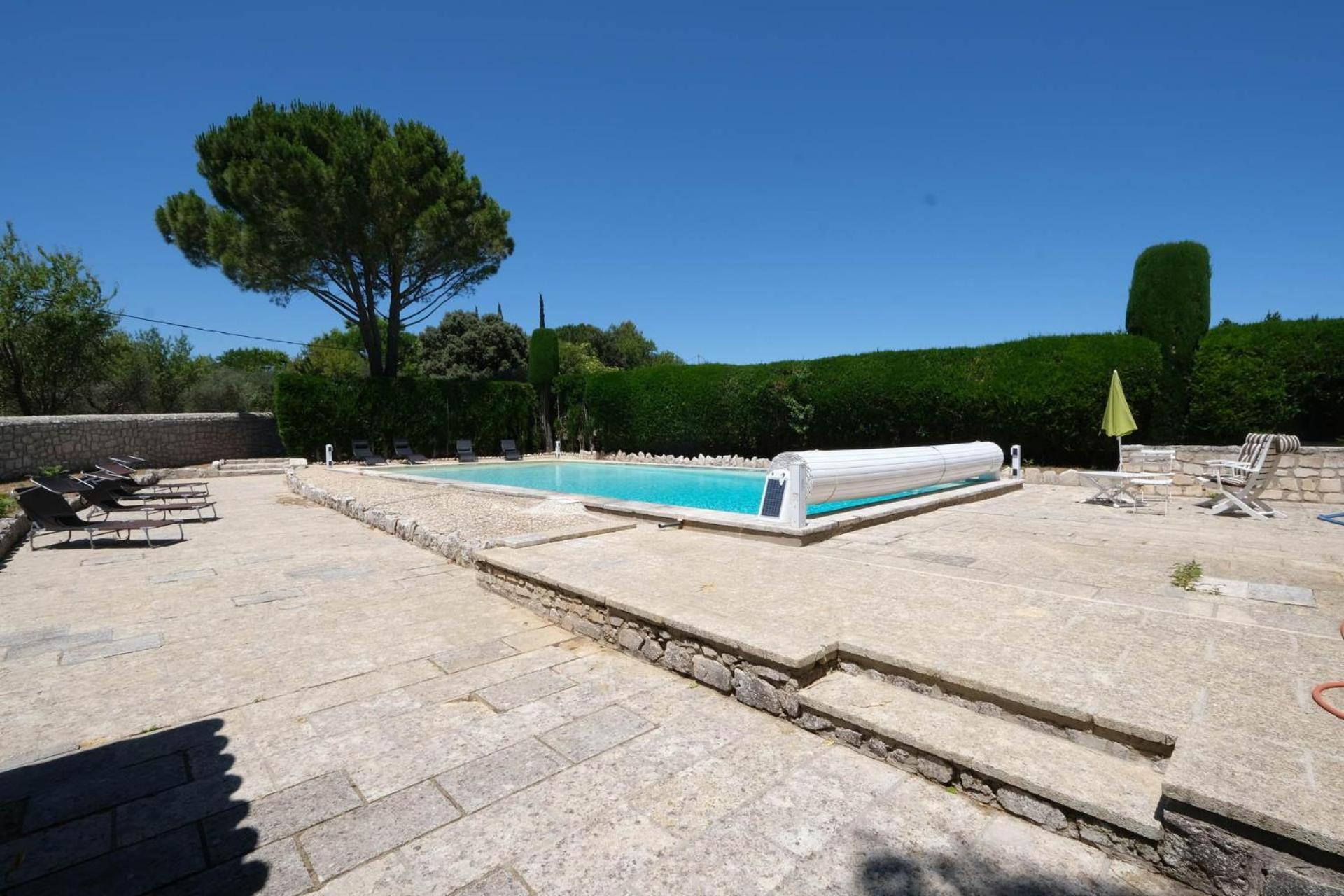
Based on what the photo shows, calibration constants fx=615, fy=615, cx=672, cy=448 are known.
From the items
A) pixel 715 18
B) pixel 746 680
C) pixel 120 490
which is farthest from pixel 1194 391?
pixel 120 490

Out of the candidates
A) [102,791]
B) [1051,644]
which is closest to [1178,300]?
[1051,644]

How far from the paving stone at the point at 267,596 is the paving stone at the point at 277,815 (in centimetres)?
303

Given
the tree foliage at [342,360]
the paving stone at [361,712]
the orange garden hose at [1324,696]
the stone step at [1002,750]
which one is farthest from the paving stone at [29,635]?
the tree foliage at [342,360]

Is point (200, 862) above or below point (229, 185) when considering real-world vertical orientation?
below

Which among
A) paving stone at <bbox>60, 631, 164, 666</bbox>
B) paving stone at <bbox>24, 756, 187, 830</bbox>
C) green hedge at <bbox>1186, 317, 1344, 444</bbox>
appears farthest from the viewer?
green hedge at <bbox>1186, 317, 1344, 444</bbox>

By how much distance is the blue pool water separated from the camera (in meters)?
11.3

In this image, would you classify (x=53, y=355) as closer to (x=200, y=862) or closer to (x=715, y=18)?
(x=715, y=18)

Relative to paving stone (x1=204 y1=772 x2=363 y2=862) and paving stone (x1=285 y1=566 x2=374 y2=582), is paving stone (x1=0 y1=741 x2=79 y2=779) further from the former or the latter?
paving stone (x1=285 y1=566 x2=374 y2=582)

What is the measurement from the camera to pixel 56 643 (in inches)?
154

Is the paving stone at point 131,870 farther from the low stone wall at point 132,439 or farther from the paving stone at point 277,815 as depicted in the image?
the low stone wall at point 132,439

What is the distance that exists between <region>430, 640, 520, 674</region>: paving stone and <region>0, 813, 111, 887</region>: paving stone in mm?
1526

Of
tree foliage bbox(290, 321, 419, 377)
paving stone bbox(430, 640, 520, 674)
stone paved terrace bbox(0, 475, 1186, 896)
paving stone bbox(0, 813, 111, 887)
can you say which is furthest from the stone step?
tree foliage bbox(290, 321, 419, 377)

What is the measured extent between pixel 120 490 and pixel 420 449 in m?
10.9

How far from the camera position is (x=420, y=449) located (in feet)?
65.7
